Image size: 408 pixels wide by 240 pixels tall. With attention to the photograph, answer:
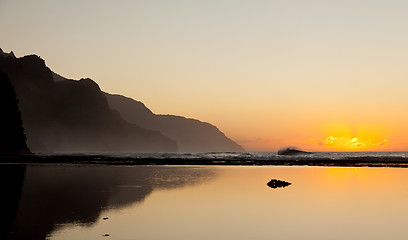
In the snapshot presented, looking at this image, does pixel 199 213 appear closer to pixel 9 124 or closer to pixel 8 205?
pixel 8 205

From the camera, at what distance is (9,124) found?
4003 inches

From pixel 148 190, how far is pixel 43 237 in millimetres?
14107

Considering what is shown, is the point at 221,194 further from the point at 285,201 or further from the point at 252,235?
the point at 252,235

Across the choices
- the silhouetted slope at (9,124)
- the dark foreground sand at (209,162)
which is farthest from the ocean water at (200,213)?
the silhouetted slope at (9,124)

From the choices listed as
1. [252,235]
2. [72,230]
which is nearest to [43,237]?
[72,230]

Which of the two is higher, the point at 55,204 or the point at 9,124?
the point at 9,124

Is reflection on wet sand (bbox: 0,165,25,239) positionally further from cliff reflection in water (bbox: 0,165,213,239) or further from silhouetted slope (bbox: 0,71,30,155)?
silhouetted slope (bbox: 0,71,30,155)

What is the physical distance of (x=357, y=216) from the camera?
59.9 feet

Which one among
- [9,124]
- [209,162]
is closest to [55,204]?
[209,162]

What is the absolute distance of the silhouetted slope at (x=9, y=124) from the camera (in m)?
100

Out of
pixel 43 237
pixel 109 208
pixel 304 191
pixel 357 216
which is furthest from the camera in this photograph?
pixel 304 191

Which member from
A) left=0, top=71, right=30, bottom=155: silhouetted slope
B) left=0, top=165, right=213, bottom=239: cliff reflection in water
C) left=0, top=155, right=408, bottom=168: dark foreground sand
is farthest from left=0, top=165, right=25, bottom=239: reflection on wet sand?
Answer: left=0, top=71, right=30, bottom=155: silhouetted slope

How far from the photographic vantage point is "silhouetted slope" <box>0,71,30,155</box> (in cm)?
10031

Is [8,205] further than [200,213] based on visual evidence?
Yes
